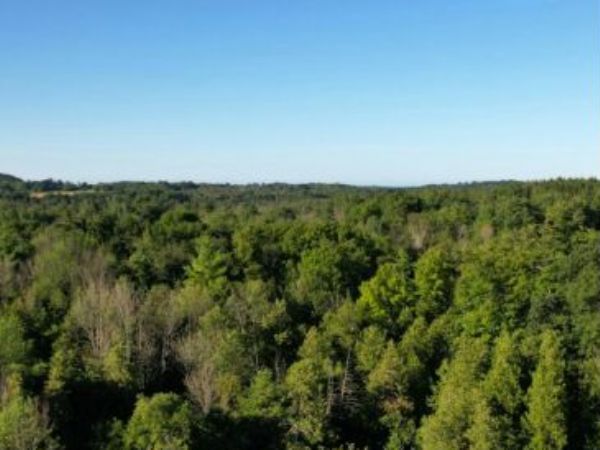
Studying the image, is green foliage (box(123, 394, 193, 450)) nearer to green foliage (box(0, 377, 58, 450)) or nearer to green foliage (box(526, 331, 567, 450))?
green foliage (box(0, 377, 58, 450))

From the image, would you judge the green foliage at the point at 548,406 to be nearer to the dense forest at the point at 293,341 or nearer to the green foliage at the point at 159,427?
the dense forest at the point at 293,341

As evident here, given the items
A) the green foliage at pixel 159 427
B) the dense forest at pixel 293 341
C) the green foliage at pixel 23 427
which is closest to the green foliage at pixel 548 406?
the dense forest at pixel 293 341

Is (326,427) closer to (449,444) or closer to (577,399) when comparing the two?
(449,444)

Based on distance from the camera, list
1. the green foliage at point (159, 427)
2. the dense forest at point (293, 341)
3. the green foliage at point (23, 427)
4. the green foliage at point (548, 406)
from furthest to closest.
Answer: the green foliage at point (548, 406), the dense forest at point (293, 341), the green foliage at point (159, 427), the green foliage at point (23, 427)

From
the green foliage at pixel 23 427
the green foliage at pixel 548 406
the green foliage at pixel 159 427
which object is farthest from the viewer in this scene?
the green foliage at pixel 548 406

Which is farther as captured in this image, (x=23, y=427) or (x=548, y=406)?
(x=548, y=406)

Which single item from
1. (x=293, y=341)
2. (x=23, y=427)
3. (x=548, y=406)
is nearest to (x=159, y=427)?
(x=23, y=427)

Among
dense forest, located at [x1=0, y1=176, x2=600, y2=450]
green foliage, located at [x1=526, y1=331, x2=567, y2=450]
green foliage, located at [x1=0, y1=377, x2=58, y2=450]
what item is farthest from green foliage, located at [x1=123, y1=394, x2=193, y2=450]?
green foliage, located at [x1=526, y1=331, x2=567, y2=450]

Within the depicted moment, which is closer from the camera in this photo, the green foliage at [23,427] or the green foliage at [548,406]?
the green foliage at [23,427]

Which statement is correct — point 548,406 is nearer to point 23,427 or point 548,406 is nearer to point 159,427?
point 159,427

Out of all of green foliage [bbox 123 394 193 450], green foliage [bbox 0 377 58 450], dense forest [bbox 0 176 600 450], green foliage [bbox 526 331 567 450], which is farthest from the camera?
green foliage [bbox 526 331 567 450]
